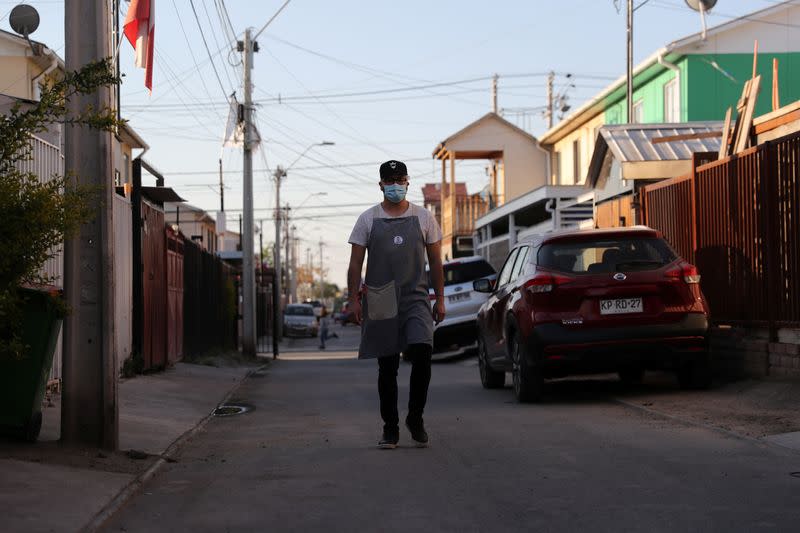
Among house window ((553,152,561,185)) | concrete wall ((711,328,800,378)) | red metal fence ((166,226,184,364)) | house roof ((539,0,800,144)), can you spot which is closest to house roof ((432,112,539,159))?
house window ((553,152,561,185))

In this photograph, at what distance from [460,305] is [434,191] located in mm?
51054

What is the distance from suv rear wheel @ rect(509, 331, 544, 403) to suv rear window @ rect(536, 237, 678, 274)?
867mm

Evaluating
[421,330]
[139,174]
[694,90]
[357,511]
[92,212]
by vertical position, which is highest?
[694,90]

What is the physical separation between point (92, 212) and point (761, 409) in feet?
19.4

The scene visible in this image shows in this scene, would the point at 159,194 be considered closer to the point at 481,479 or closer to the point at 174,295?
the point at 174,295

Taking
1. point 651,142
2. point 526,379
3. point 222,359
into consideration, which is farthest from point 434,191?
point 526,379

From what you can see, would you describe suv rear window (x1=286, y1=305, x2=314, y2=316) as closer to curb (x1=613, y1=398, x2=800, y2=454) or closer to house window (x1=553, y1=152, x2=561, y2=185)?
house window (x1=553, y1=152, x2=561, y2=185)

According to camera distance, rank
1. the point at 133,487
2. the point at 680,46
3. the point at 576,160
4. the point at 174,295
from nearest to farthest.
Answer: the point at 133,487
the point at 174,295
the point at 680,46
the point at 576,160

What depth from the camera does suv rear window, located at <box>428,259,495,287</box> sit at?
958 inches

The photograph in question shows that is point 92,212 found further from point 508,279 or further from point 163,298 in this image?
point 163,298

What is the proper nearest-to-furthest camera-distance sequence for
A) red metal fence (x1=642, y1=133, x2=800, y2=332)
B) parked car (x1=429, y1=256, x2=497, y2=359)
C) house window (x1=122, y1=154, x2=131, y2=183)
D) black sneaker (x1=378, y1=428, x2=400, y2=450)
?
black sneaker (x1=378, y1=428, x2=400, y2=450)
red metal fence (x1=642, y1=133, x2=800, y2=332)
parked car (x1=429, y1=256, x2=497, y2=359)
house window (x1=122, y1=154, x2=131, y2=183)

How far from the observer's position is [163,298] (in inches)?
734

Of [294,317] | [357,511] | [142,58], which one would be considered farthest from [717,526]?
[294,317]

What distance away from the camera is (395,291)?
8242 mm
